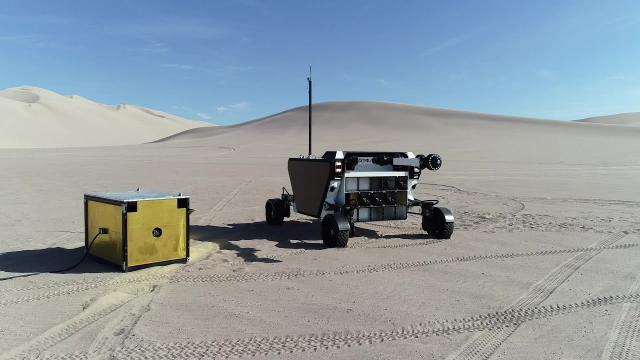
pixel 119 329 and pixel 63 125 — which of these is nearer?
pixel 119 329

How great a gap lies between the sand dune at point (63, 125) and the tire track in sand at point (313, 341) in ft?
256

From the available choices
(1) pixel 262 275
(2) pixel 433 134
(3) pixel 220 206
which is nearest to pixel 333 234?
(1) pixel 262 275

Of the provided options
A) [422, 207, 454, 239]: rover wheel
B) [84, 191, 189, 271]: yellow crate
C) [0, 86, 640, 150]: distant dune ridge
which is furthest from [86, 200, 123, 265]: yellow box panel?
[0, 86, 640, 150]: distant dune ridge

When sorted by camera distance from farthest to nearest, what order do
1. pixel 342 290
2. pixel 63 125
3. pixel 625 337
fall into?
pixel 63 125, pixel 342 290, pixel 625 337

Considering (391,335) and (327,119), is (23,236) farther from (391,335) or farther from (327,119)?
(327,119)

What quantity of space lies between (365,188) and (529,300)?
146 inches

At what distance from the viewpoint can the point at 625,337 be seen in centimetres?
449

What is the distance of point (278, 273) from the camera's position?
657 cm

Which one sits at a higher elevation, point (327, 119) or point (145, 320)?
point (327, 119)

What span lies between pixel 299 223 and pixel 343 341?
6322 millimetres

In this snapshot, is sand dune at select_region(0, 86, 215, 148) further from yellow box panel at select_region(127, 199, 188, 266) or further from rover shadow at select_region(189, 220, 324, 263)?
yellow box panel at select_region(127, 199, 188, 266)

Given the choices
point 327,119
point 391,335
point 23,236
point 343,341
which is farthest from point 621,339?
point 327,119

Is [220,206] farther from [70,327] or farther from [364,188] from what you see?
[70,327]

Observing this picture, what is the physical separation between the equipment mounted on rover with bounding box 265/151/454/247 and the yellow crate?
2.35m
